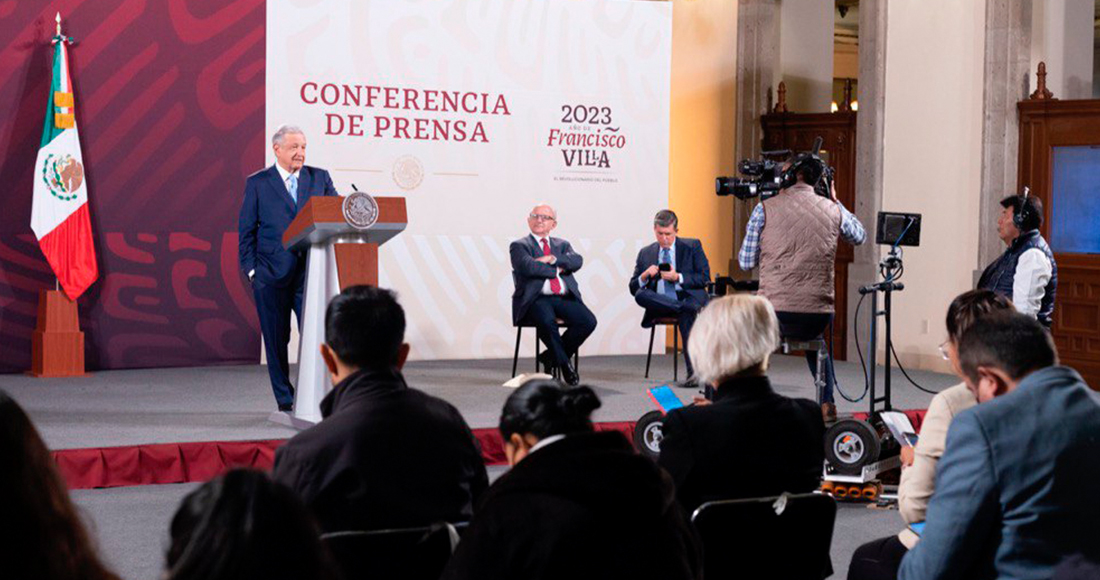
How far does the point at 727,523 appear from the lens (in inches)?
110

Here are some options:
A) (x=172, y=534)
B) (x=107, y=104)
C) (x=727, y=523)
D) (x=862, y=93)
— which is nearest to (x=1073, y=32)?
(x=862, y=93)

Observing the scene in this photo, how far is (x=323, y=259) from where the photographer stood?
5703mm

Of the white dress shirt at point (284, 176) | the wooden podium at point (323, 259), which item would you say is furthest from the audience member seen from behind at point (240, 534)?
the white dress shirt at point (284, 176)

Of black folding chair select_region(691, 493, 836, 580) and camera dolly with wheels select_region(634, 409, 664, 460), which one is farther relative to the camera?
camera dolly with wheels select_region(634, 409, 664, 460)

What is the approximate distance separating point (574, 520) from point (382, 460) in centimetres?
55

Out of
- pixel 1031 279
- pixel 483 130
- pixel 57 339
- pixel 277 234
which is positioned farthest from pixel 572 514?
pixel 483 130

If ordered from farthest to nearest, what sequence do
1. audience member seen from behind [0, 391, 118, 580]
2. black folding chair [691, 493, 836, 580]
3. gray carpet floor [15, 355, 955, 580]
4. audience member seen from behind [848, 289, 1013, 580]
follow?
gray carpet floor [15, 355, 955, 580], audience member seen from behind [848, 289, 1013, 580], black folding chair [691, 493, 836, 580], audience member seen from behind [0, 391, 118, 580]

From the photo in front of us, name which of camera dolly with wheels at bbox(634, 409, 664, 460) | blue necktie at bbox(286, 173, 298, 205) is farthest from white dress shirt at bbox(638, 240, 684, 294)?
camera dolly with wheels at bbox(634, 409, 664, 460)

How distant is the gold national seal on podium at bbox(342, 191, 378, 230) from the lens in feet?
18.0

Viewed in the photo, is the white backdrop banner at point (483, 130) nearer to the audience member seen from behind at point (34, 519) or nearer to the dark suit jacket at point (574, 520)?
the dark suit jacket at point (574, 520)

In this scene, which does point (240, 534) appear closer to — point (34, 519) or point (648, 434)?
point (34, 519)

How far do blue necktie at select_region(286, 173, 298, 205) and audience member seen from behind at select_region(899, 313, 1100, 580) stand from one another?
4.40 m

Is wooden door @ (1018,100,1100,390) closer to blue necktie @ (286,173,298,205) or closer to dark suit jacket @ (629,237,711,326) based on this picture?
dark suit jacket @ (629,237,711,326)

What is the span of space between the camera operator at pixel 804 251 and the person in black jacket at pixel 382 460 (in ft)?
13.3
